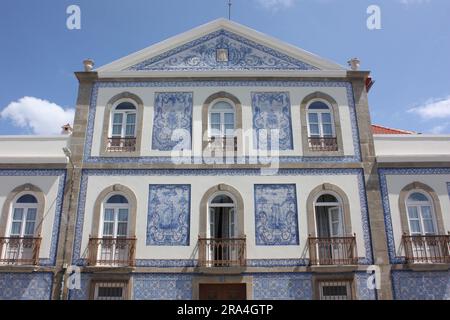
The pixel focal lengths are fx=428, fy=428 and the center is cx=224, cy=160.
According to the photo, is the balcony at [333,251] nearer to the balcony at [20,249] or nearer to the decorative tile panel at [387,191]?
the decorative tile panel at [387,191]

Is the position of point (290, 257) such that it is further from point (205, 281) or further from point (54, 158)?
point (54, 158)

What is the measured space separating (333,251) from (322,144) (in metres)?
3.12

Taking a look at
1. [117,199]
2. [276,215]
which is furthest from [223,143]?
[117,199]

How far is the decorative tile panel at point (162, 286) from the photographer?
11055mm

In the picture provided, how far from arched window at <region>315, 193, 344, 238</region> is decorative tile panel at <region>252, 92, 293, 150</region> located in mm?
1804

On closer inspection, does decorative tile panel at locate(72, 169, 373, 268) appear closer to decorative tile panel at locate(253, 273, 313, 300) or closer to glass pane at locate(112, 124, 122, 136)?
glass pane at locate(112, 124, 122, 136)

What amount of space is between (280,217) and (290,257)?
1.10 metres

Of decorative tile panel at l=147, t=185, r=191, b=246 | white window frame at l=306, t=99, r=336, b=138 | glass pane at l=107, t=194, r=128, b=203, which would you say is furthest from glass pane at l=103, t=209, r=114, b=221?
white window frame at l=306, t=99, r=336, b=138

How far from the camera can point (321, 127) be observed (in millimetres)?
12930

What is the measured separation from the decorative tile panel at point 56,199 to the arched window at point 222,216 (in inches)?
164

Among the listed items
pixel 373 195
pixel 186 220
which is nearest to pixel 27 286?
pixel 186 220

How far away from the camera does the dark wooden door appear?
11156 millimetres

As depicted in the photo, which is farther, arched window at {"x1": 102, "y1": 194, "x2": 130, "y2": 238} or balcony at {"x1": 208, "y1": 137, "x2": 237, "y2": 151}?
balcony at {"x1": 208, "y1": 137, "x2": 237, "y2": 151}

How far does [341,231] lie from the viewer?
11734 millimetres
